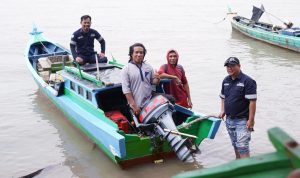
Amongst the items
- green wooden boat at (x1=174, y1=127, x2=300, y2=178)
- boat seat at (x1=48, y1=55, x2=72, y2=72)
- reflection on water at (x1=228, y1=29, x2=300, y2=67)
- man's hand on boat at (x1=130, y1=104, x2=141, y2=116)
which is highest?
green wooden boat at (x1=174, y1=127, x2=300, y2=178)

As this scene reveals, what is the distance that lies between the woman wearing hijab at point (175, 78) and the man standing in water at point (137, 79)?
0.27 meters

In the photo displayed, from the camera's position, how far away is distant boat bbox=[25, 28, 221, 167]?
5.57 m

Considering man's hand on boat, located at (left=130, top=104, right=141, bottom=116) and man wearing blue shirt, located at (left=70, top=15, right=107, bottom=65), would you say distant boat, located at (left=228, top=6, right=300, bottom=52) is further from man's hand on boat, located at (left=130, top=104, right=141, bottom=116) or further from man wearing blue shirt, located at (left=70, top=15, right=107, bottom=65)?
man's hand on boat, located at (left=130, top=104, right=141, bottom=116)

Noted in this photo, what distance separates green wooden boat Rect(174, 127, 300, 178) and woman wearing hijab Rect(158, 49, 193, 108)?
4.73 m

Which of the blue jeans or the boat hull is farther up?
the boat hull

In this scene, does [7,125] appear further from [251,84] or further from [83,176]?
[251,84]

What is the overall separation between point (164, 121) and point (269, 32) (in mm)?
13097

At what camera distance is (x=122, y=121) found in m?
6.14

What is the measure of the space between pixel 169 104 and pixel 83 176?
1.86 metres

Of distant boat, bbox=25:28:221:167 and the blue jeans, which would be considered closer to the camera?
the blue jeans

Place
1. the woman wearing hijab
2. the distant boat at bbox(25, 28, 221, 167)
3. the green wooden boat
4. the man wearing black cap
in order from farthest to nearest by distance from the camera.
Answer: the woman wearing hijab
the distant boat at bbox(25, 28, 221, 167)
the man wearing black cap
the green wooden boat

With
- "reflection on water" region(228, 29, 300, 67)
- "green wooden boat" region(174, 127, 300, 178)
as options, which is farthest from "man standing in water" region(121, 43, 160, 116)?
"reflection on water" region(228, 29, 300, 67)

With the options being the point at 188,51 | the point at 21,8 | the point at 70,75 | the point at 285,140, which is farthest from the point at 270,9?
the point at 285,140

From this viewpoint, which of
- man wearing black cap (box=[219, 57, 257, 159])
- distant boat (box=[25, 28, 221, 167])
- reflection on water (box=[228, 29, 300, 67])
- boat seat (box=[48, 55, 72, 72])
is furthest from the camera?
reflection on water (box=[228, 29, 300, 67])
